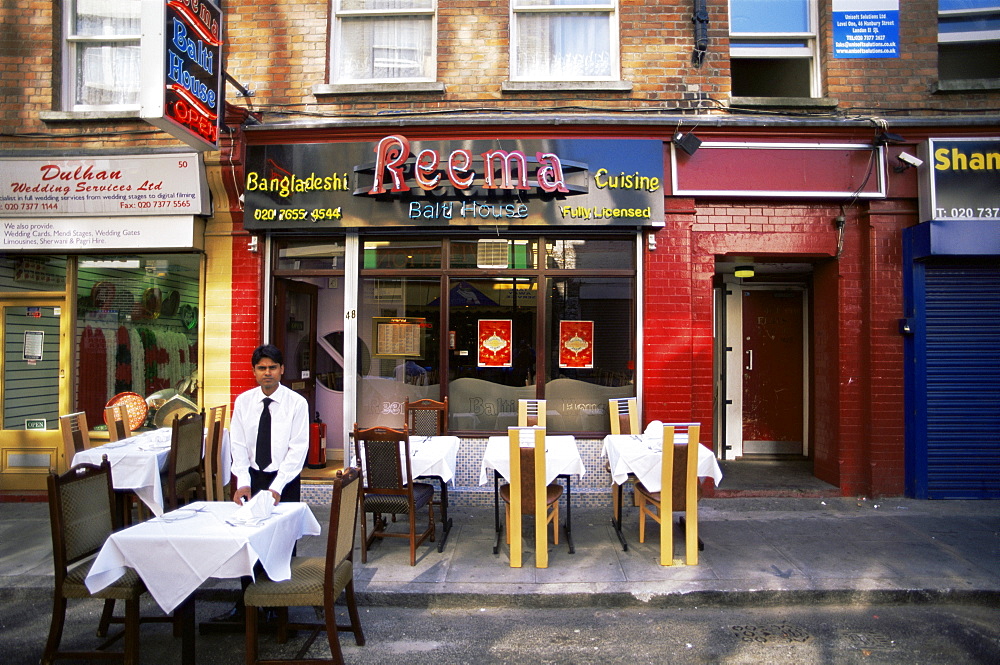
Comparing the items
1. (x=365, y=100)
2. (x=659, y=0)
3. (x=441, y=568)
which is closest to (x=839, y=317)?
(x=659, y=0)

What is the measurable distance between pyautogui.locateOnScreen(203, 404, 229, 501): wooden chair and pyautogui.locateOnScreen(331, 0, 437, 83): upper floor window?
4445mm

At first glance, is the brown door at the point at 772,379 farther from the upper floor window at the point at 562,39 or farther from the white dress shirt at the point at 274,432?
the white dress shirt at the point at 274,432

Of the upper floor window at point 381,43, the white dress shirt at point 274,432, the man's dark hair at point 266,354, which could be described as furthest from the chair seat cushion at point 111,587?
the upper floor window at point 381,43

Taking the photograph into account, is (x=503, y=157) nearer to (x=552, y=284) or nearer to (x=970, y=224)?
(x=552, y=284)

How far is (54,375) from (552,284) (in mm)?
6663

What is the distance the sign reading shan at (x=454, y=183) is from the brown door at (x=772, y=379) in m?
→ 3.07

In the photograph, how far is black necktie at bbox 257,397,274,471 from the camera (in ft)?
15.5

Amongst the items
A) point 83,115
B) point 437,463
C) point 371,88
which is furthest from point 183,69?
point 437,463

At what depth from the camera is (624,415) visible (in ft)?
23.7

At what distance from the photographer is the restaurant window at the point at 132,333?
8023 millimetres

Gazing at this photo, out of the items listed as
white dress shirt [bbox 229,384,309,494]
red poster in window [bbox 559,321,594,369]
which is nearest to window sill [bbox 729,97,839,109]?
red poster in window [bbox 559,321,594,369]

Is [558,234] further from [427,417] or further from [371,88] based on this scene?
[371,88]

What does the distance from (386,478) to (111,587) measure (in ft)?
7.77

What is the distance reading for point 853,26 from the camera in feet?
24.5
